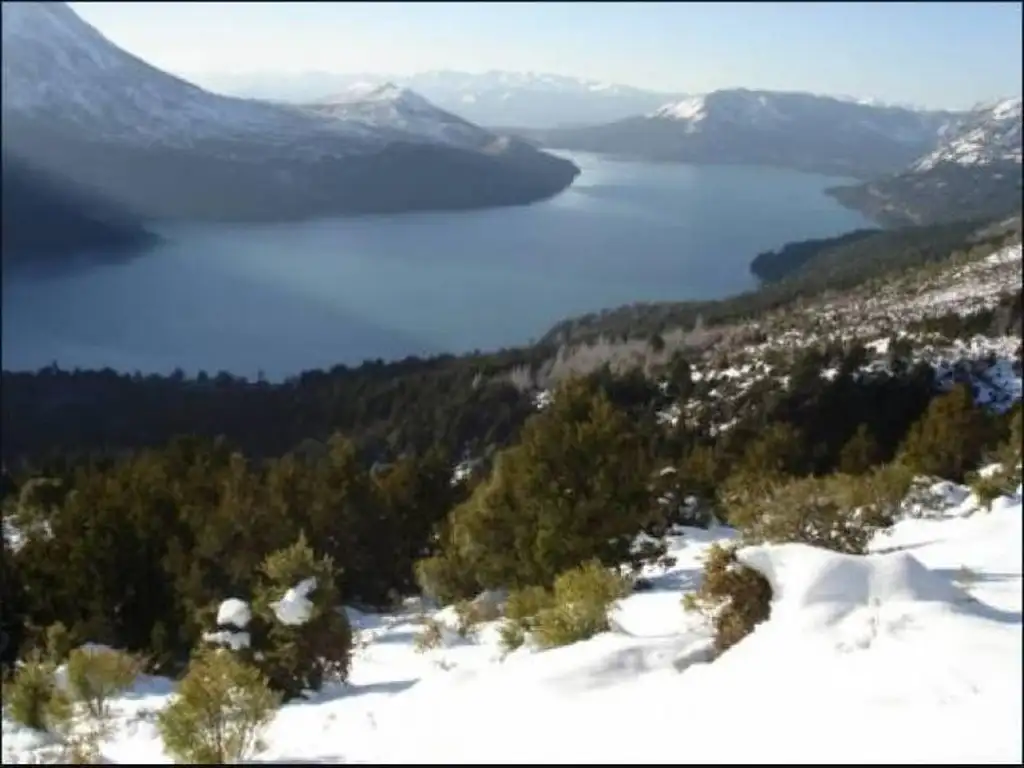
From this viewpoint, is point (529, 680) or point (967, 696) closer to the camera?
point (967, 696)

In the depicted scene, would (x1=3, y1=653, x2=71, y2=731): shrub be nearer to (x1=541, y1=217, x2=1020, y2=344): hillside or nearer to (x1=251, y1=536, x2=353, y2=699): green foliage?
(x1=251, y1=536, x2=353, y2=699): green foliage

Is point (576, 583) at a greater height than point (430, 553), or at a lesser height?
greater

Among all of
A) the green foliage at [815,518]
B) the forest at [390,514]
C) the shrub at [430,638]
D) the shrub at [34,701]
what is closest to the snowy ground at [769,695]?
the shrub at [34,701]

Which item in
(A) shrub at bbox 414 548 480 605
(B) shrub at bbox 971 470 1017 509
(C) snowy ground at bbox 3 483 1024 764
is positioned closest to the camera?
(C) snowy ground at bbox 3 483 1024 764

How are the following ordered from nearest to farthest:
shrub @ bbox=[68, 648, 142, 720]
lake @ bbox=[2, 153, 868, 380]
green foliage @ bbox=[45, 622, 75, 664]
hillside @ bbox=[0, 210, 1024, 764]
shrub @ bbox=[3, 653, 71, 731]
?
hillside @ bbox=[0, 210, 1024, 764] → shrub @ bbox=[3, 653, 71, 731] → shrub @ bbox=[68, 648, 142, 720] → green foliage @ bbox=[45, 622, 75, 664] → lake @ bbox=[2, 153, 868, 380]

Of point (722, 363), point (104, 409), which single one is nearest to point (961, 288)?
point (722, 363)

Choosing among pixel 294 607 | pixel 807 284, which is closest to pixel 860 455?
pixel 294 607

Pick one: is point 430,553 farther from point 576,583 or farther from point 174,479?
point 576,583

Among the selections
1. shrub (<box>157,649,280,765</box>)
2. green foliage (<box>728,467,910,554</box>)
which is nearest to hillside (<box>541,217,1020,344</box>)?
green foliage (<box>728,467,910,554</box>)
